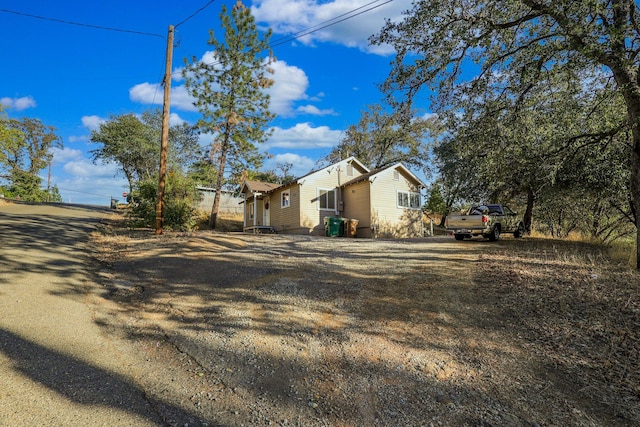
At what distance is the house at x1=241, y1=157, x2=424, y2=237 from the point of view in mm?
19766

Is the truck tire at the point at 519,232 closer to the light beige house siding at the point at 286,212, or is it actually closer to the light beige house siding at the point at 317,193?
the light beige house siding at the point at 317,193

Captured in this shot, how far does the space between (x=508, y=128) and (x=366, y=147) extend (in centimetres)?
2294

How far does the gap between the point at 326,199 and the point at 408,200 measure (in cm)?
526

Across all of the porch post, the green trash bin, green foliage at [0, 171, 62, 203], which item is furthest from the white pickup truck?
green foliage at [0, 171, 62, 203]

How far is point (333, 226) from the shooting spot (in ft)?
63.1

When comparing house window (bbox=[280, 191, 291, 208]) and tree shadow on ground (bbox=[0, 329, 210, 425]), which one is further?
house window (bbox=[280, 191, 291, 208])

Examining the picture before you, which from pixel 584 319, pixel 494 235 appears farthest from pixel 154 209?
pixel 584 319

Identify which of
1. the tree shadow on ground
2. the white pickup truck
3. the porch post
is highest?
the porch post

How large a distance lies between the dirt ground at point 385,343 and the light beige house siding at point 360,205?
12.4 meters

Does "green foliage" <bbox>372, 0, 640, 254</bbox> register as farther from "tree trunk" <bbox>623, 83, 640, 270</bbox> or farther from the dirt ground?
the dirt ground

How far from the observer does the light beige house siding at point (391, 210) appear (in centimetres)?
1984

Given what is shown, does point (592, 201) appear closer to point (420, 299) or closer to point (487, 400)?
point (420, 299)

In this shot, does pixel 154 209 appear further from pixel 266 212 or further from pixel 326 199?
pixel 266 212

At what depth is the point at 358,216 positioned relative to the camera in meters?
20.3
